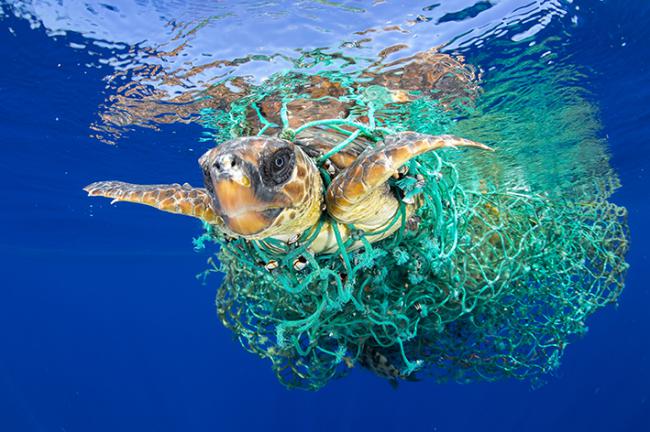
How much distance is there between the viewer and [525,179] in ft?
40.0

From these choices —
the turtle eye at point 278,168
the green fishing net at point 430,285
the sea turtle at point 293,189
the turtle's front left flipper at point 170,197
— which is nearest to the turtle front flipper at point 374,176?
the sea turtle at point 293,189

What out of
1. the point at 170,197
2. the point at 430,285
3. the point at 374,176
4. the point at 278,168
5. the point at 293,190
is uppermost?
the point at 170,197

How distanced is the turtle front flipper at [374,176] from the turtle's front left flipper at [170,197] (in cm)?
84

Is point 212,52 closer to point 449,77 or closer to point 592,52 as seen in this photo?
point 449,77

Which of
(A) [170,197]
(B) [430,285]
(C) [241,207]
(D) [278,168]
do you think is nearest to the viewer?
(C) [241,207]

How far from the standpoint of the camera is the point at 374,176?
6.75ft

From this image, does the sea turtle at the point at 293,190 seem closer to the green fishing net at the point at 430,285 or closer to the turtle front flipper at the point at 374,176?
the turtle front flipper at the point at 374,176

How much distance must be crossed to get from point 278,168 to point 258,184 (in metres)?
0.16

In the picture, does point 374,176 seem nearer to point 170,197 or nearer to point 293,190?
point 293,190

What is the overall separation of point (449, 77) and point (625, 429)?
1218 inches

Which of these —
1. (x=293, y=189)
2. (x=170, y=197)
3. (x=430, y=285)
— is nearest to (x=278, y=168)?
(x=293, y=189)

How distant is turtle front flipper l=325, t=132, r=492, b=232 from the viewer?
2.07 m

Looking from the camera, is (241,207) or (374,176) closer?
(241,207)

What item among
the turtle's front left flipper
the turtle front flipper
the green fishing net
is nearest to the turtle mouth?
the turtle front flipper
